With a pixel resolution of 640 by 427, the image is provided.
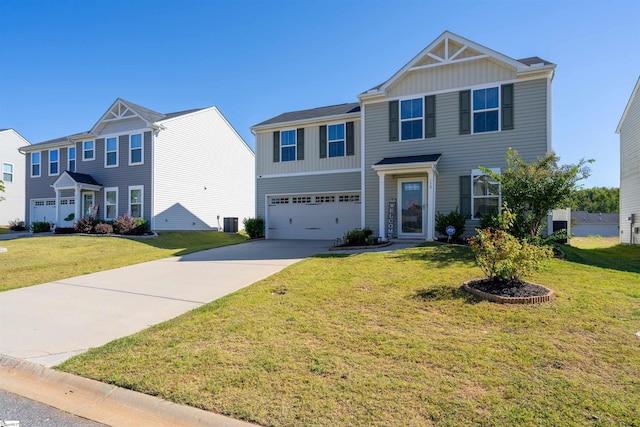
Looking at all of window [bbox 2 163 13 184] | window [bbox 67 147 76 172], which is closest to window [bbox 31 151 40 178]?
window [bbox 67 147 76 172]

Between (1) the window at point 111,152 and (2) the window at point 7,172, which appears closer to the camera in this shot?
(1) the window at point 111,152

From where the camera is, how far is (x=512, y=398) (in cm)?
297

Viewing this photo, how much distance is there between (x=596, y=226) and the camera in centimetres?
4541

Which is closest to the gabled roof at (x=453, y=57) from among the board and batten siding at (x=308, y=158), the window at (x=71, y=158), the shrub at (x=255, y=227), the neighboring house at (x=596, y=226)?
the board and batten siding at (x=308, y=158)

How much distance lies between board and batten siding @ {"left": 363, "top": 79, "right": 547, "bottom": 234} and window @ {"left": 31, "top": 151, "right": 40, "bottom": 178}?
77.1ft

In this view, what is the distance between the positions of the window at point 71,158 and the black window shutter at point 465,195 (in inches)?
908

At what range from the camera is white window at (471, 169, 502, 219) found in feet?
40.0

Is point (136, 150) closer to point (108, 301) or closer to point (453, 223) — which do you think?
point (108, 301)

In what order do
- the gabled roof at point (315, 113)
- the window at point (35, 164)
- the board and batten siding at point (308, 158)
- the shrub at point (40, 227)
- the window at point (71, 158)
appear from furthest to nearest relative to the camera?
the window at point (35, 164)
the window at point (71, 158)
the shrub at point (40, 227)
the gabled roof at point (315, 113)
the board and batten siding at point (308, 158)

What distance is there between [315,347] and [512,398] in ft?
6.68

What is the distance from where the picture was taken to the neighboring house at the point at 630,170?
17094 millimetres

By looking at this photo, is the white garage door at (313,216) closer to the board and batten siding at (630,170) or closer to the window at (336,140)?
the window at (336,140)

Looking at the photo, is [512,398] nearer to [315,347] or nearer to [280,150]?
[315,347]

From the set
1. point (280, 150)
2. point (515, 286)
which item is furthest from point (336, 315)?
point (280, 150)
